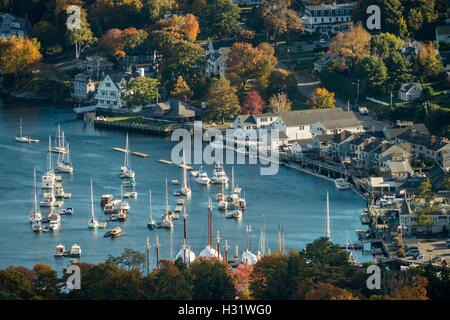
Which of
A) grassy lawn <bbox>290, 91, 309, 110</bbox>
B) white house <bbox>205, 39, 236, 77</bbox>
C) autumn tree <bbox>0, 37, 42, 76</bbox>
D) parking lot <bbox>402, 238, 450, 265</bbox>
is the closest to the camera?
parking lot <bbox>402, 238, 450, 265</bbox>

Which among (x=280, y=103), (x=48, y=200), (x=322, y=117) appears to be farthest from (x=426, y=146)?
(x=48, y=200)

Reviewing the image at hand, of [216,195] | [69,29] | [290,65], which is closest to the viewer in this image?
[216,195]

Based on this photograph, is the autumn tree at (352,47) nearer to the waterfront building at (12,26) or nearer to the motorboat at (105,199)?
the motorboat at (105,199)

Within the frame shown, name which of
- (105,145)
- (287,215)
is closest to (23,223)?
(287,215)

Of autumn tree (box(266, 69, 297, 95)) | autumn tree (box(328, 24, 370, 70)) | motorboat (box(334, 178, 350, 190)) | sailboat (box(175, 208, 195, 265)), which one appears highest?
autumn tree (box(328, 24, 370, 70))

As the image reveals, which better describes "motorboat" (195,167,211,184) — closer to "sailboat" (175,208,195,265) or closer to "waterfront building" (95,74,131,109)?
"sailboat" (175,208,195,265)

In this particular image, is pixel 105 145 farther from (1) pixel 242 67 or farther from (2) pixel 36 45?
(2) pixel 36 45

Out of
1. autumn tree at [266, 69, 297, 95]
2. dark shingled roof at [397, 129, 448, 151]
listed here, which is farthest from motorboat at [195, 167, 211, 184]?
autumn tree at [266, 69, 297, 95]
